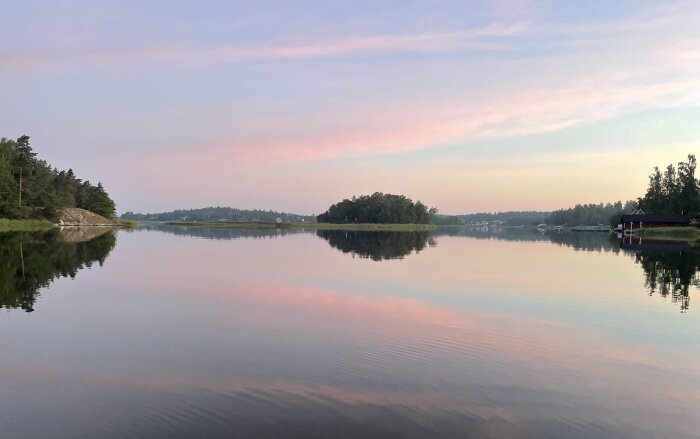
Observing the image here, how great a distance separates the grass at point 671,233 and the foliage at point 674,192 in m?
16.6

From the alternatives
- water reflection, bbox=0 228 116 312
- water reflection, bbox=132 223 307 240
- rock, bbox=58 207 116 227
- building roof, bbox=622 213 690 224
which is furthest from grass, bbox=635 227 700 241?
rock, bbox=58 207 116 227

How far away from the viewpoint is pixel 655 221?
11175 cm

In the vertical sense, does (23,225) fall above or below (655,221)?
below

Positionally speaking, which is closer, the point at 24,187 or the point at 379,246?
the point at 379,246

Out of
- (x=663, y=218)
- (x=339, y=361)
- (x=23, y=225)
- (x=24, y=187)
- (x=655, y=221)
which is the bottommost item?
(x=339, y=361)

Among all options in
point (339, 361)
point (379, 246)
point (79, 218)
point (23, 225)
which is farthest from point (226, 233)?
point (339, 361)

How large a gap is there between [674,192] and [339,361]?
137 m

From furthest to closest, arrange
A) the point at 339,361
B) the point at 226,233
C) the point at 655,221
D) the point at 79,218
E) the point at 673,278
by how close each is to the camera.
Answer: the point at 79,218 < the point at 655,221 < the point at 226,233 < the point at 673,278 < the point at 339,361

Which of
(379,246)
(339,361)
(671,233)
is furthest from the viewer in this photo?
(671,233)

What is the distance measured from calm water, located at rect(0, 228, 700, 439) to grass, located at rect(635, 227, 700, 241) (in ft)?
269

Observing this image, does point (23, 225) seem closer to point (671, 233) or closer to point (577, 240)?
point (577, 240)

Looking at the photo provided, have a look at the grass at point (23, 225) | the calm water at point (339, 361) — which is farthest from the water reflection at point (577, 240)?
the grass at point (23, 225)

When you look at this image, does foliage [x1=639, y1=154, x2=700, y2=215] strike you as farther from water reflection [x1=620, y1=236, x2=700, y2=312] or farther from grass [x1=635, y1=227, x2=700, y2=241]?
water reflection [x1=620, y1=236, x2=700, y2=312]

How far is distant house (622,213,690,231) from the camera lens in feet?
356
